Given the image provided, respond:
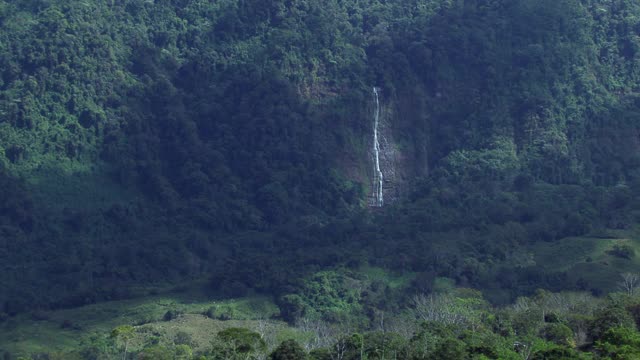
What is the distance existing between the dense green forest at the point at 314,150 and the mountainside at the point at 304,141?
207mm

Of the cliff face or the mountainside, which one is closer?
the mountainside

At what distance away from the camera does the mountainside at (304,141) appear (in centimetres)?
11581

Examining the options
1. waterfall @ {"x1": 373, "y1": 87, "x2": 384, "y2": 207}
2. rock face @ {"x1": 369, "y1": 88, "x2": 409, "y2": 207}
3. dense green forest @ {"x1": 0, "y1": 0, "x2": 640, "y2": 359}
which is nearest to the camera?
dense green forest @ {"x1": 0, "y1": 0, "x2": 640, "y2": 359}

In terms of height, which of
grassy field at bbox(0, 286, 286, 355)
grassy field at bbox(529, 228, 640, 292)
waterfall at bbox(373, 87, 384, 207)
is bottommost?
grassy field at bbox(0, 286, 286, 355)

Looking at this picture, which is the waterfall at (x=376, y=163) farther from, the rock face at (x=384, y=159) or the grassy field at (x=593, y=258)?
the grassy field at (x=593, y=258)

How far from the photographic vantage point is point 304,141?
13138 cm

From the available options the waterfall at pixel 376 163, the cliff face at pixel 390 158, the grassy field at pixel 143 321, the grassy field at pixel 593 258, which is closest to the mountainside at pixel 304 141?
the cliff face at pixel 390 158

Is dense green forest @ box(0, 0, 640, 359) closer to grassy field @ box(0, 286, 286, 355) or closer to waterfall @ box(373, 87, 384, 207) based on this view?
waterfall @ box(373, 87, 384, 207)

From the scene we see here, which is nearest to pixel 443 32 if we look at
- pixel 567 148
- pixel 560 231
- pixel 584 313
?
pixel 567 148

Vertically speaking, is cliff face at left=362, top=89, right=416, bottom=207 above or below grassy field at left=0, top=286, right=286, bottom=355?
above

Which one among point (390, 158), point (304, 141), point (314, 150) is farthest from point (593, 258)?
point (304, 141)

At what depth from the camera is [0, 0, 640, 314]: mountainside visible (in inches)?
4560

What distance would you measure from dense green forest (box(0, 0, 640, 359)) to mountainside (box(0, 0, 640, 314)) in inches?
8.2

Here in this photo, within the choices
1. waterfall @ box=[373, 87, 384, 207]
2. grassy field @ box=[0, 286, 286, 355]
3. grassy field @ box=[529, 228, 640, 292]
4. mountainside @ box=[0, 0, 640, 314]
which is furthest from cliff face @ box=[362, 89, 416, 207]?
grassy field @ box=[0, 286, 286, 355]
